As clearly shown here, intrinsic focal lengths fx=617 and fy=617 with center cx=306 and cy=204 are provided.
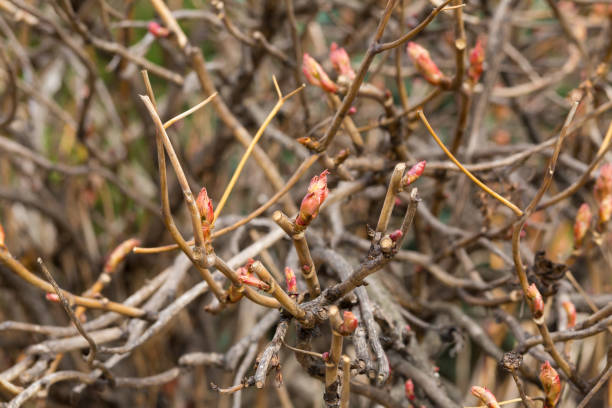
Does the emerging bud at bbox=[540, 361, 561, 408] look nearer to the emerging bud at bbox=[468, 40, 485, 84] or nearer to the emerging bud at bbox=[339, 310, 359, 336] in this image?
the emerging bud at bbox=[339, 310, 359, 336]

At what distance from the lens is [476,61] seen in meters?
1.01

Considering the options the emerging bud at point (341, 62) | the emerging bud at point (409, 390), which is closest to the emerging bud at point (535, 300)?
the emerging bud at point (409, 390)

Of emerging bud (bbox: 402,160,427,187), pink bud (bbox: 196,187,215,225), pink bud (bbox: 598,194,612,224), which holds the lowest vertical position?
pink bud (bbox: 598,194,612,224)

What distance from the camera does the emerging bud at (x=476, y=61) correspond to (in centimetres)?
100

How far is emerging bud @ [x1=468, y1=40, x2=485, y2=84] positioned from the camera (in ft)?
3.27

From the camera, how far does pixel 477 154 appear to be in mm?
1251

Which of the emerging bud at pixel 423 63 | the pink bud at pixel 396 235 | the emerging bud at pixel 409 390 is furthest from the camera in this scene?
the emerging bud at pixel 423 63

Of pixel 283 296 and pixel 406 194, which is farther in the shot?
pixel 406 194

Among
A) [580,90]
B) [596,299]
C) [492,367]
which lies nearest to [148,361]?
[492,367]

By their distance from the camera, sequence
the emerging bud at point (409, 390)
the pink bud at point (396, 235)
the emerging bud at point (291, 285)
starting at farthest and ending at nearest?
the emerging bud at point (409, 390), the emerging bud at point (291, 285), the pink bud at point (396, 235)

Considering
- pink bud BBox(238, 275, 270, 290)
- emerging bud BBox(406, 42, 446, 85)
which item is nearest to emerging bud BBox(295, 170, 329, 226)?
pink bud BBox(238, 275, 270, 290)

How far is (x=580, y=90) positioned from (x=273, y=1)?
2.23 feet

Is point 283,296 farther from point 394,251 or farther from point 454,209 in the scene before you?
point 454,209

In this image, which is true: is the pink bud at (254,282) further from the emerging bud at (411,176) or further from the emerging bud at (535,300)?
the emerging bud at (535,300)
